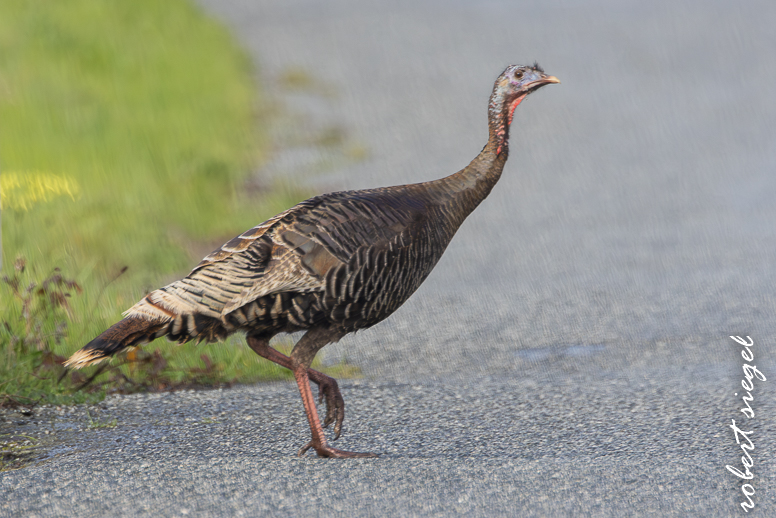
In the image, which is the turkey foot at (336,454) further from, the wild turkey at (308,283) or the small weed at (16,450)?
the small weed at (16,450)

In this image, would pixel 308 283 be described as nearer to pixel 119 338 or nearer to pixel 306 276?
pixel 306 276

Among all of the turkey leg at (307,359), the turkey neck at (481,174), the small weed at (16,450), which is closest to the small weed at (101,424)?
the small weed at (16,450)

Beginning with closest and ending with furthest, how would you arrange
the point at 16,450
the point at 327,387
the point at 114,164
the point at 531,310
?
the point at 16,450 < the point at 327,387 < the point at 531,310 < the point at 114,164

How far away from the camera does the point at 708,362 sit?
6.76 metres

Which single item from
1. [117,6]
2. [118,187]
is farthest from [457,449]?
[117,6]

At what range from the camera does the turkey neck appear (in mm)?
5570

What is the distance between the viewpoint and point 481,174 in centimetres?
571

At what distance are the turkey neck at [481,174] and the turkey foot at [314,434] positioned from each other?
1.08 metres

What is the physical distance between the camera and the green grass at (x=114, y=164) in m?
6.90

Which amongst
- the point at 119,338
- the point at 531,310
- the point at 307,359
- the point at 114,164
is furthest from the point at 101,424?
the point at 114,164

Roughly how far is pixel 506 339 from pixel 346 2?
45.4ft

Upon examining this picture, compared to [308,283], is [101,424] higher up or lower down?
lower down

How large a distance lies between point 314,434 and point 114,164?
695cm

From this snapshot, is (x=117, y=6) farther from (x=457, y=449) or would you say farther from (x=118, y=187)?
(x=457, y=449)
